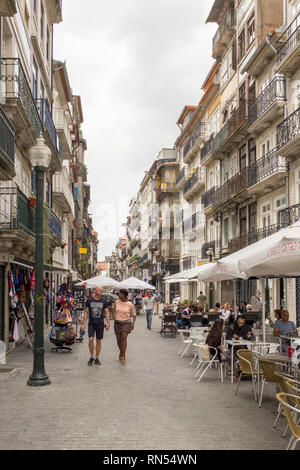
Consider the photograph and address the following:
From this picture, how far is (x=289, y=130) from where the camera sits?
66.0 feet

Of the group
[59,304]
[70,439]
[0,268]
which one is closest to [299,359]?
[70,439]

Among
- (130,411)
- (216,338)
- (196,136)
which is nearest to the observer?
(130,411)

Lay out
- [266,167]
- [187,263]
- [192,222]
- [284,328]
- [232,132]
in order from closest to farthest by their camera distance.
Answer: [284,328]
[266,167]
[232,132]
[192,222]
[187,263]

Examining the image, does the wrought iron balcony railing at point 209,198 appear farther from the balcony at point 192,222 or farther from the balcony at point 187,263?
the balcony at point 187,263

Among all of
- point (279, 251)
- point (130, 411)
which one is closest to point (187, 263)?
point (130, 411)

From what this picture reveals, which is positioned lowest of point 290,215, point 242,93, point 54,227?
point 54,227

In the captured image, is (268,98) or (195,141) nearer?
(268,98)

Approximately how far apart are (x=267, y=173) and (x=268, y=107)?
2934mm

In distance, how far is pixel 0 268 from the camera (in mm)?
13398

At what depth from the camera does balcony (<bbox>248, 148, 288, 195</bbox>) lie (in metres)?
21.4

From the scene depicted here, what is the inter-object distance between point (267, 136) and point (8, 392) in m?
19.1

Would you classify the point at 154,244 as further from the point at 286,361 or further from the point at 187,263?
the point at 286,361

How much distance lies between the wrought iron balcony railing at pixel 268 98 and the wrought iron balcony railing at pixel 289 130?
1.59 metres

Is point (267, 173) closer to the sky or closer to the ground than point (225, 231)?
closer to the sky
